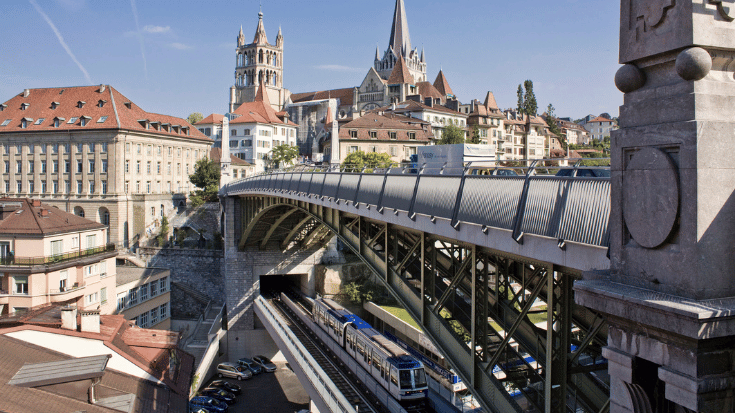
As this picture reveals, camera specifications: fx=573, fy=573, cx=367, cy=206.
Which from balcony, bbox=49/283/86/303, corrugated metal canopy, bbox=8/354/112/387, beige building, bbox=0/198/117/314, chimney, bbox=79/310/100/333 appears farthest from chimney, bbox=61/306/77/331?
balcony, bbox=49/283/86/303

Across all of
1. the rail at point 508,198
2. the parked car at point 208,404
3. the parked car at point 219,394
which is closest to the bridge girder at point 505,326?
the rail at point 508,198

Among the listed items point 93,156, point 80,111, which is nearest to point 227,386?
point 93,156

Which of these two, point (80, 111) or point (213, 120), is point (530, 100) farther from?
point (80, 111)

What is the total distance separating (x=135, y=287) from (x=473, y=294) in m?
42.6

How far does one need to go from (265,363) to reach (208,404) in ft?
39.3

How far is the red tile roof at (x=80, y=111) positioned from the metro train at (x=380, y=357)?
4868 cm

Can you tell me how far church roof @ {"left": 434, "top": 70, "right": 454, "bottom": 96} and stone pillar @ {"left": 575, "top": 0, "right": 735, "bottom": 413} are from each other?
407 ft

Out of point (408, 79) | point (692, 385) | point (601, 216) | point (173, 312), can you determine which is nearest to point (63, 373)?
point (601, 216)

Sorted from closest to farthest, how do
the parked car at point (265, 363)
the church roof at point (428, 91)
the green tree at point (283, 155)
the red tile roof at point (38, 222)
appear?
the red tile roof at point (38, 222), the parked car at point (265, 363), the green tree at point (283, 155), the church roof at point (428, 91)

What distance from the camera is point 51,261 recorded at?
128 ft

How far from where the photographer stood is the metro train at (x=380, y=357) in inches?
938

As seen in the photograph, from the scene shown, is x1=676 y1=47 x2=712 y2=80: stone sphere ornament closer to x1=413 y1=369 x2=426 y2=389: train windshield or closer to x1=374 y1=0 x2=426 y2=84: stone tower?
x1=413 y1=369 x2=426 y2=389: train windshield

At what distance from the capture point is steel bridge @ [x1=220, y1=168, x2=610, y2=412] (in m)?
9.24

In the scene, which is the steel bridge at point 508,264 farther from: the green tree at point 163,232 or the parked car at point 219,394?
the green tree at point 163,232
